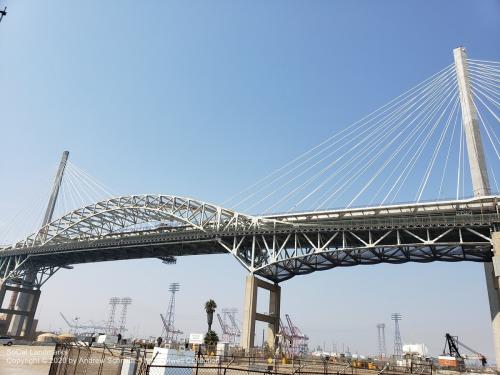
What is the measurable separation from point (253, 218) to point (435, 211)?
25625 mm

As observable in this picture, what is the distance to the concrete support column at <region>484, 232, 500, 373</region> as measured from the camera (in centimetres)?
4234

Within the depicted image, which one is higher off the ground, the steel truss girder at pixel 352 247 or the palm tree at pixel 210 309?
the steel truss girder at pixel 352 247

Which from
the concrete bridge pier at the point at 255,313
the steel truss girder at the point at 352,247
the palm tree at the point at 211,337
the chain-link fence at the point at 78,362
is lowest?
the chain-link fence at the point at 78,362

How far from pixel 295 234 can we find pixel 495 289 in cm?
2500

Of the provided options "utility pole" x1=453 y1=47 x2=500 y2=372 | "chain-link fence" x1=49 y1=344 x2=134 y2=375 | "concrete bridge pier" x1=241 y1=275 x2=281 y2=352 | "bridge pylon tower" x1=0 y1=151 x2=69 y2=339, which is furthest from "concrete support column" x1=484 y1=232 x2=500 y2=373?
"bridge pylon tower" x1=0 y1=151 x2=69 y2=339

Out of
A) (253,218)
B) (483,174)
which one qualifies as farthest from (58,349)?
(483,174)

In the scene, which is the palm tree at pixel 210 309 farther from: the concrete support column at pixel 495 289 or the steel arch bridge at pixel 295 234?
the concrete support column at pixel 495 289

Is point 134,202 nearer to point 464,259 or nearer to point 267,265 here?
point 267,265

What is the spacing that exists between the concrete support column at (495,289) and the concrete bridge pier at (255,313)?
27.7 metres

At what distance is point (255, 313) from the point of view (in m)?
55.6

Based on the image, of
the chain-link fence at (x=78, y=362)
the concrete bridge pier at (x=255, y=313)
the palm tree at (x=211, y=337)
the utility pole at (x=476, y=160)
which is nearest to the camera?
the chain-link fence at (x=78, y=362)

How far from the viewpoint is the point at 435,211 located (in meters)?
47.6

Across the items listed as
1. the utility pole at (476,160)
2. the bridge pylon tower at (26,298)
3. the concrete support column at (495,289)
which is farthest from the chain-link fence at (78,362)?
the bridge pylon tower at (26,298)

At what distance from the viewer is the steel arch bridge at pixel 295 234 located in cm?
4638
